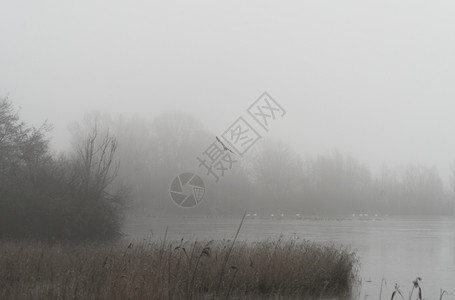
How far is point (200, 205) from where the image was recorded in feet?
262

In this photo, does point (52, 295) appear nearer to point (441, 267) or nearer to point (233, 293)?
point (233, 293)

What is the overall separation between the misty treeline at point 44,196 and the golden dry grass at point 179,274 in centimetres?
1104

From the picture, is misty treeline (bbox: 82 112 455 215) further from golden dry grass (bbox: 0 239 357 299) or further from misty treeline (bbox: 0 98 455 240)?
golden dry grass (bbox: 0 239 357 299)

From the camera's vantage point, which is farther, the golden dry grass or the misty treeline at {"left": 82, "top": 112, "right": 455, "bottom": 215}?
the misty treeline at {"left": 82, "top": 112, "right": 455, "bottom": 215}

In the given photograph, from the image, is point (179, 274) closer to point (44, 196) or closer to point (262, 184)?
point (44, 196)

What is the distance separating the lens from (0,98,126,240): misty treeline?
2391 cm

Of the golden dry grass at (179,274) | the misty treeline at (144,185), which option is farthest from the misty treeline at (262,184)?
the golden dry grass at (179,274)

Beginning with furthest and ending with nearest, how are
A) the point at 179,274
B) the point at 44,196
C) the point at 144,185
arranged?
the point at 144,185 < the point at 44,196 < the point at 179,274

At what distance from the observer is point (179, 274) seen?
8.88m

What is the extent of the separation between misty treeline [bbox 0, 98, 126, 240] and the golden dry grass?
11.0 metres

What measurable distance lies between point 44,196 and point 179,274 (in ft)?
62.4

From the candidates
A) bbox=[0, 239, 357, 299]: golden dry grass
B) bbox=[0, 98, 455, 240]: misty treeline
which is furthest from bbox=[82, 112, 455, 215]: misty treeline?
bbox=[0, 239, 357, 299]: golden dry grass

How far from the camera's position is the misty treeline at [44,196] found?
78.4 feet

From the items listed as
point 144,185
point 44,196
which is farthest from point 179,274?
point 144,185
